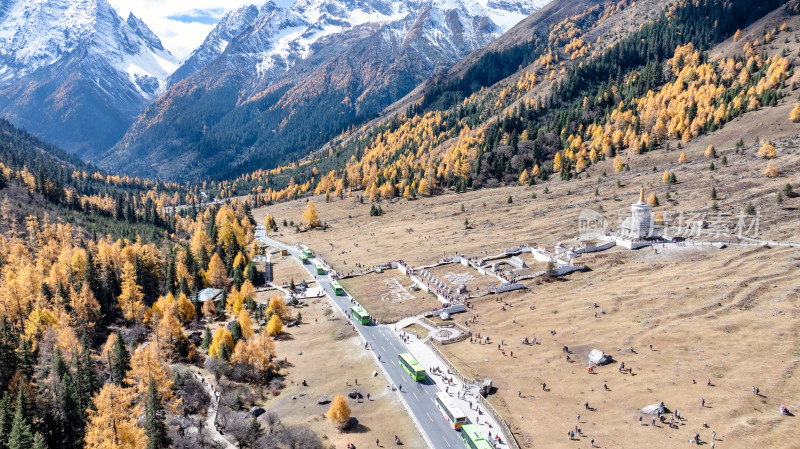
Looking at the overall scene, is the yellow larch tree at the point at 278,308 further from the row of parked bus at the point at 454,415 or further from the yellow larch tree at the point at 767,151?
the yellow larch tree at the point at 767,151

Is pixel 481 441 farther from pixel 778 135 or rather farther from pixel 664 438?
pixel 778 135

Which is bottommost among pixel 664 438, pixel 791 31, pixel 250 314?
pixel 664 438

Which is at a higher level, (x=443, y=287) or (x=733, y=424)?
(x=443, y=287)

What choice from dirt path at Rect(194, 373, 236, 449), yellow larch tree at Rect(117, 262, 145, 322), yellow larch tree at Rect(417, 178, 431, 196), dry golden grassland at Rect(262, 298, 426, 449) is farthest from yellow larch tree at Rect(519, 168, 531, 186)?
dirt path at Rect(194, 373, 236, 449)

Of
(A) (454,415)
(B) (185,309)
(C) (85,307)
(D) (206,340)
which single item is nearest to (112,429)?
(D) (206,340)

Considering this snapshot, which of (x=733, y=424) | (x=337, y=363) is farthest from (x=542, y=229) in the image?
(x=733, y=424)

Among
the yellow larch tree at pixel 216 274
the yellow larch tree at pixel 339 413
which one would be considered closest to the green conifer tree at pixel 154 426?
the yellow larch tree at pixel 339 413
